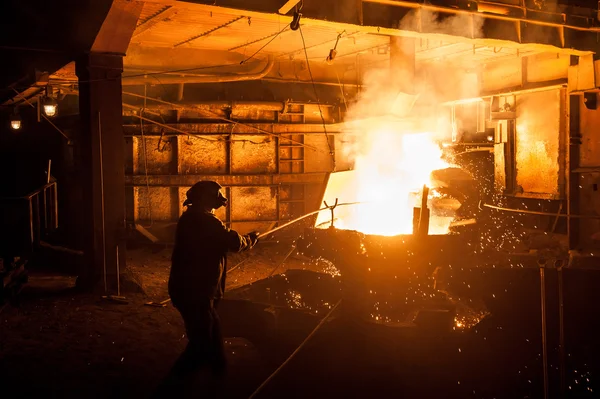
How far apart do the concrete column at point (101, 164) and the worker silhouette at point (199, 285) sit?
4218mm

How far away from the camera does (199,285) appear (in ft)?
17.3

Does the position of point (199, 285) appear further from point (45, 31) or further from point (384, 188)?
point (45, 31)

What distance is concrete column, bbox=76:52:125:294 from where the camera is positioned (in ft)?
29.3

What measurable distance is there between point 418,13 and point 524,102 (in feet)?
17.9

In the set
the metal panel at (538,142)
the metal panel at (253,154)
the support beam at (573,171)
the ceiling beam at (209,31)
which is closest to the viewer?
the ceiling beam at (209,31)

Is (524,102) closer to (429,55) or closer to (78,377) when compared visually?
(429,55)

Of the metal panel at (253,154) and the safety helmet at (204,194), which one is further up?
the metal panel at (253,154)

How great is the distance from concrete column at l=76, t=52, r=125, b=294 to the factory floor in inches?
49.5

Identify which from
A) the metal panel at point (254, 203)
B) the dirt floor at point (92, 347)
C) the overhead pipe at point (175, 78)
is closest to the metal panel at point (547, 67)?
the overhead pipe at point (175, 78)

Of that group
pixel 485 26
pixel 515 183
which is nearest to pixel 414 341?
pixel 485 26

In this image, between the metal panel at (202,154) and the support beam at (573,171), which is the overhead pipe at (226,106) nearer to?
the metal panel at (202,154)

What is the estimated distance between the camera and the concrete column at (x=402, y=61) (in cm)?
989

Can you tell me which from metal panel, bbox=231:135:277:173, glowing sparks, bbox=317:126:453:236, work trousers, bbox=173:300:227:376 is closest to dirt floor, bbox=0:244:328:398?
work trousers, bbox=173:300:227:376

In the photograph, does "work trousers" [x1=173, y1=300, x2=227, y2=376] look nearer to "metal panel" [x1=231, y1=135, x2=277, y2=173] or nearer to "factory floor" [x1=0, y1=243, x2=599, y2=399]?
"factory floor" [x1=0, y1=243, x2=599, y2=399]
